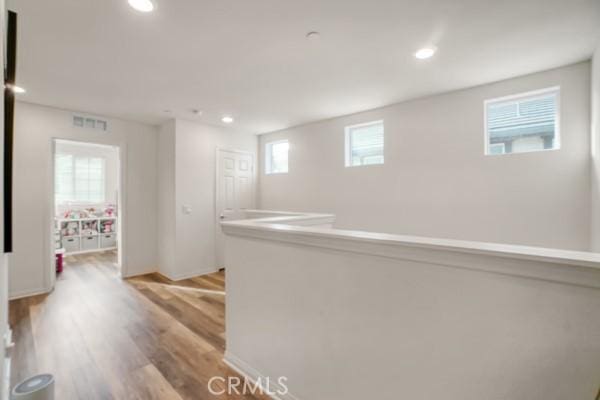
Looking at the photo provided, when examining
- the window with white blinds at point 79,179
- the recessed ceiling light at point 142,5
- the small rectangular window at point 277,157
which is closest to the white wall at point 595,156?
the recessed ceiling light at point 142,5

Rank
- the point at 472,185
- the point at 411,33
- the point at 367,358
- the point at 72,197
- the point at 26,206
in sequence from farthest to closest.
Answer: the point at 72,197 < the point at 26,206 < the point at 472,185 < the point at 411,33 < the point at 367,358

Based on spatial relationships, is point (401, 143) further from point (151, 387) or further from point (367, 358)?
point (151, 387)

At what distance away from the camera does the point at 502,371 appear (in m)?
0.94

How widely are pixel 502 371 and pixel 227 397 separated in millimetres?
1606

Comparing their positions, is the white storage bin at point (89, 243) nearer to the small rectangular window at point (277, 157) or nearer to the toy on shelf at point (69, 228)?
the toy on shelf at point (69, 228)

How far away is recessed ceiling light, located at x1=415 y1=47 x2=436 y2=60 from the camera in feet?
7.26

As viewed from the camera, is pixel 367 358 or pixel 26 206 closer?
pixel 367 358

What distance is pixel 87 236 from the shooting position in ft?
19.9

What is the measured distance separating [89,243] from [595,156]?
852cm

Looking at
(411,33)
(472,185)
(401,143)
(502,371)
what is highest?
(411,33)

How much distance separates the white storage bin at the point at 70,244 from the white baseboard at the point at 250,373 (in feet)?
19.1

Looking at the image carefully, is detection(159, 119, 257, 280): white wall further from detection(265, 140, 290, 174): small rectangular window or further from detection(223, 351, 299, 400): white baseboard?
detection(223, 351, 299, 400): white baseboard

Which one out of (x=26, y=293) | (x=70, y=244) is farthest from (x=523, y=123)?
(x=70, y=244)

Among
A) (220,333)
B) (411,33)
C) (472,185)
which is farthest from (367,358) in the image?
(472,185)
